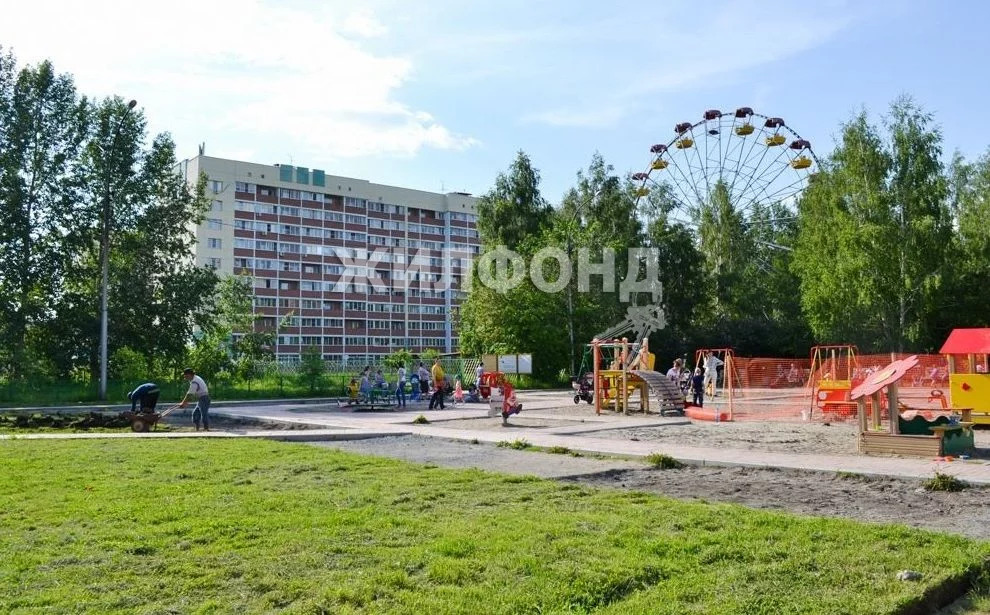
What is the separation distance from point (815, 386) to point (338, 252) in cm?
8061

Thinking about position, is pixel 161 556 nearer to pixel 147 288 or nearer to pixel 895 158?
pixel 147 288

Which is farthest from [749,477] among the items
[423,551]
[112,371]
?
[112,371]

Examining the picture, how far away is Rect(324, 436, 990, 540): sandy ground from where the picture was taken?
812cm

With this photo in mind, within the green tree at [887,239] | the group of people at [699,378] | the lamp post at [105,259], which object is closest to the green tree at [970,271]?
the green tree at [887,239]

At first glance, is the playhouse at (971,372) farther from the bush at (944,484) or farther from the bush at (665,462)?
the bush at (665,462)

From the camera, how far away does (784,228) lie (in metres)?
72.6

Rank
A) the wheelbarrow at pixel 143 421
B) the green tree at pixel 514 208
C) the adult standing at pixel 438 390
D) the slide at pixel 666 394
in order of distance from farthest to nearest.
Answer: the green tree at pixel 514 208 → the adult standing at pixel 438 390 → the slide at pixel 666 394 → the wheelbarrow at pixel 143 421

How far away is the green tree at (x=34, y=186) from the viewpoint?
1518 inches

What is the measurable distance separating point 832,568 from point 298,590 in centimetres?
359

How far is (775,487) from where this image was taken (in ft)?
32.5

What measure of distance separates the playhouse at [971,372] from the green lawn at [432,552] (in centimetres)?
1355

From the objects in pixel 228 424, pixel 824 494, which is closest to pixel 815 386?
pixel 824 494

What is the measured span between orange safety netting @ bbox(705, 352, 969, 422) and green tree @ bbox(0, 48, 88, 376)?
3119cm

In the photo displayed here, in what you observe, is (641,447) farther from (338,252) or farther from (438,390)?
(338,252)
